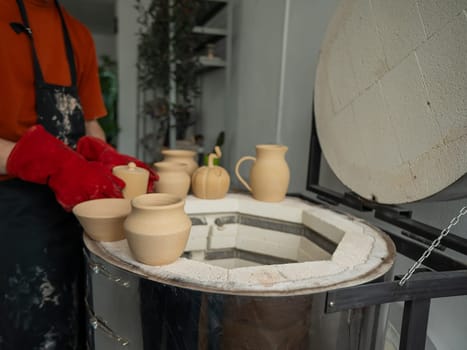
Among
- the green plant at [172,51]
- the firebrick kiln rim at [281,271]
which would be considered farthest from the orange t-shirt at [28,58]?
the green plant at [172,51]

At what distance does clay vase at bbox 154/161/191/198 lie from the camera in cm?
108

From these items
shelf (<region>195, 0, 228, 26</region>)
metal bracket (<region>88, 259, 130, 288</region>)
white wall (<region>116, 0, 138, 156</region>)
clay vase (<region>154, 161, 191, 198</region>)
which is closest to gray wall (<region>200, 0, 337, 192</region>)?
shelf (<region>195, 0, 228, 26</region>)

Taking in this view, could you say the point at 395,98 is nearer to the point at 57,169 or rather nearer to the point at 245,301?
the point at 245,301

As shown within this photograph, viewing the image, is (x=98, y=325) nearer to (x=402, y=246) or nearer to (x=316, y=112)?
(x=402, y=246)

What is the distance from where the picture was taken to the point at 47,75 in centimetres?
112

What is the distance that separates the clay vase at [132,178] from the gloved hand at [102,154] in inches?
3.7

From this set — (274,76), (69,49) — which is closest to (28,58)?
(69,49)

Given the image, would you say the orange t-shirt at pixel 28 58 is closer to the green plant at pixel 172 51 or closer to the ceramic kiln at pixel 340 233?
the ceramic kiln at pixel 340 233

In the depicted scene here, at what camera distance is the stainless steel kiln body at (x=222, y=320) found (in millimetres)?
607

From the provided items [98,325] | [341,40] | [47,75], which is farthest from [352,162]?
[47,75]

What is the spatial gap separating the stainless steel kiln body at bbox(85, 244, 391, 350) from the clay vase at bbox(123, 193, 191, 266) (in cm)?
4

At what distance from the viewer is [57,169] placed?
0.90 meters

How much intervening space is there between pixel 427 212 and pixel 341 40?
0.58 meters

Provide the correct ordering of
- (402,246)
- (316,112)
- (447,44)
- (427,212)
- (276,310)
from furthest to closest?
(316,112), (427,212), (402,246), (447,44), (276,310)
